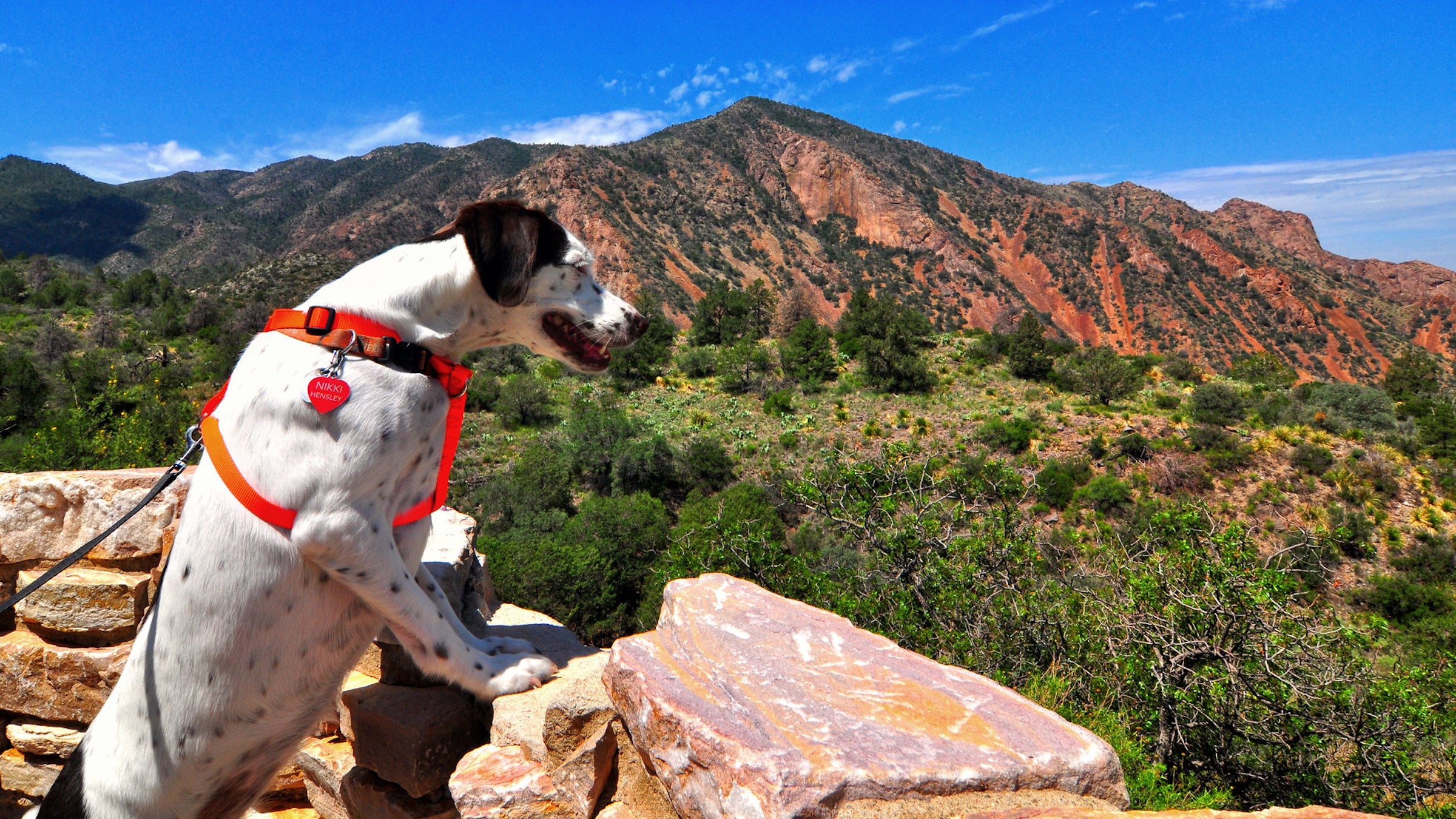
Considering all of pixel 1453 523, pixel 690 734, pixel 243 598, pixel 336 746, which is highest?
pixel 243 598

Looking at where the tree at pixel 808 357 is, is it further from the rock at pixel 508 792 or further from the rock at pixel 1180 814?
the rock at pixel 1180 814

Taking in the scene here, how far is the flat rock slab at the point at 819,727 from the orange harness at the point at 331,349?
0.92m

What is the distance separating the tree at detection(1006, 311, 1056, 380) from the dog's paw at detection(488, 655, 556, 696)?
102ft

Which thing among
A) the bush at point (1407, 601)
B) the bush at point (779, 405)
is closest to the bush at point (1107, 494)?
the bush at point (1407, 601)

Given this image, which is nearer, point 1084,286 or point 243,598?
point 243,598

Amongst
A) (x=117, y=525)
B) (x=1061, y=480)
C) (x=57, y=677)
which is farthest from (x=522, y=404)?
(x=117, y=525)

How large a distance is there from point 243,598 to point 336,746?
1.47m

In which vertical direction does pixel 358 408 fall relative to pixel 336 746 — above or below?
above

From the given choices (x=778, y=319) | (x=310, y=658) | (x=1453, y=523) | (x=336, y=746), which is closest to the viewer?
(x=310, y=658)

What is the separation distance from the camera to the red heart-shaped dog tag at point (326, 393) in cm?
182

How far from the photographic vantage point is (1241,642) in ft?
15.1

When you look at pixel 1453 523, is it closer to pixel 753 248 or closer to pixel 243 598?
pixel 243 598

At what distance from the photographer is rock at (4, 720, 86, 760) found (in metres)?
3.13

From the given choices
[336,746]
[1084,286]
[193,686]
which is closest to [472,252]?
[193,686]
